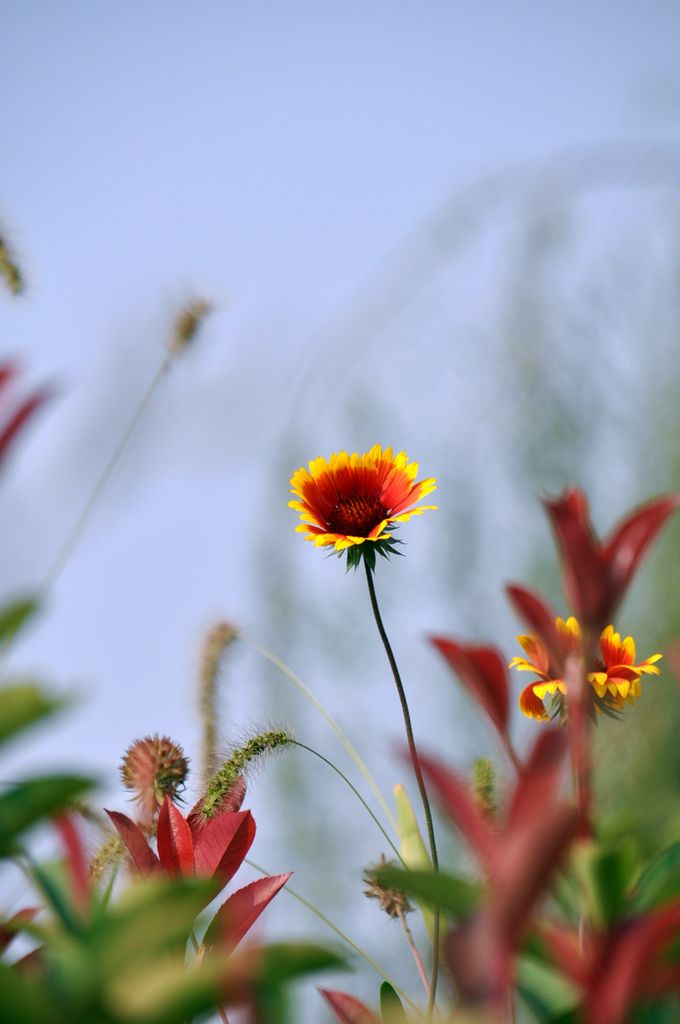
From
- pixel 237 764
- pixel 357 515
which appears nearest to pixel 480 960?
pixel 237 764

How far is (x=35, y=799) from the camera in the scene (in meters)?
0.20

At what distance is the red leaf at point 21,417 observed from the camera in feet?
0.76

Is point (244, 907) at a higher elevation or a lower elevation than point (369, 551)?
lower

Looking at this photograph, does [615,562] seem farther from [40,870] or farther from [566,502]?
[40,870]

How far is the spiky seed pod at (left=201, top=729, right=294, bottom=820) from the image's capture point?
392 millimetres

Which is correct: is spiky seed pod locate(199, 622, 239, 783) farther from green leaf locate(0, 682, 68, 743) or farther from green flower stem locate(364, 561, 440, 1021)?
green leaf locate(0, 682, 68, 743)

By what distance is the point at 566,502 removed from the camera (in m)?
0.27

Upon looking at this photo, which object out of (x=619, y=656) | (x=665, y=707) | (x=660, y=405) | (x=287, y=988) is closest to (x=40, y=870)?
(x=287, y=988)

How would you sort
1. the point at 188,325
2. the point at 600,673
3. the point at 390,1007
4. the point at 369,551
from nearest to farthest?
the point at 390,1007 → the point at 600,673 → the point at 369,551 → the point at 188,325

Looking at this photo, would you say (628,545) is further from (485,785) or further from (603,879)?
(485,785)

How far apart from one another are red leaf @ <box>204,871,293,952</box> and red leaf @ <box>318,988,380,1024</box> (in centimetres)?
4

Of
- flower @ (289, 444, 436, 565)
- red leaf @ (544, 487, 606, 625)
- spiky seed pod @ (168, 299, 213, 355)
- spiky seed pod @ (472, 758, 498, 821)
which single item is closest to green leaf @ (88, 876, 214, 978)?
red leaf @ (544, 487, 606, 625)

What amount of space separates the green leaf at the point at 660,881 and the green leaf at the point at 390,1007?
0.07 meters

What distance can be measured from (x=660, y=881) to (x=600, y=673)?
0.43ft
